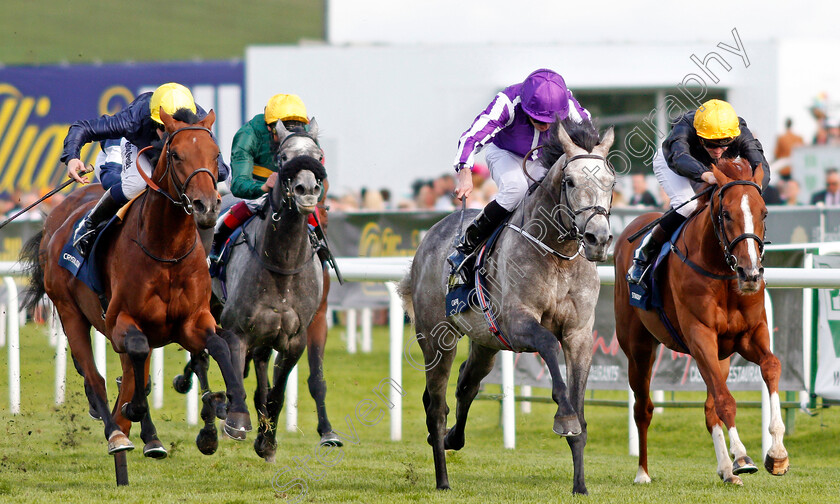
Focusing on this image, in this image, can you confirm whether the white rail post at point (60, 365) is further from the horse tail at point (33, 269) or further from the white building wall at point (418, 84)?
the white building wall at point (418, 84)

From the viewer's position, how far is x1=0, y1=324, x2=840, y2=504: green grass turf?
565 centimetres

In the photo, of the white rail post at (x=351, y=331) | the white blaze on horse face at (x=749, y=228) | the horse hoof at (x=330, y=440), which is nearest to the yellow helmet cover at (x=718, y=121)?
the white blaze on horse face at (x=749, y=228)

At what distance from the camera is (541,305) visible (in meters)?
5.66

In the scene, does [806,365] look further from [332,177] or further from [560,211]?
[332,177]

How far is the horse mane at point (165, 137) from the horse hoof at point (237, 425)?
4.62 feet

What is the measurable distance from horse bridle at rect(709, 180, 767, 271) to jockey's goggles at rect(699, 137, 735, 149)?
50 centimetres

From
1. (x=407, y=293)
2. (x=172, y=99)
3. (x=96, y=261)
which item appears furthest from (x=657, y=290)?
(x=96, y=261)

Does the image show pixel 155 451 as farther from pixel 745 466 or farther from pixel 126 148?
pixel 745 466

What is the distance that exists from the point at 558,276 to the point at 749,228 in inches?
37.9

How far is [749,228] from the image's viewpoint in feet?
17.9

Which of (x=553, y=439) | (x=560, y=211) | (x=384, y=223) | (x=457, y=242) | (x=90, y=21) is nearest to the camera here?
(x=560, y=211)

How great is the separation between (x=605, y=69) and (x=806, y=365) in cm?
1224

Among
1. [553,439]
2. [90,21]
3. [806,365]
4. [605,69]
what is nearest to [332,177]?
[605,69]

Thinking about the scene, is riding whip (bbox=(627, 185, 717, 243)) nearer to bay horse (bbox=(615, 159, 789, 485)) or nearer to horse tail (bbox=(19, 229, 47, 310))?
bay horse (bbox=(615, 159, 789, 485))
